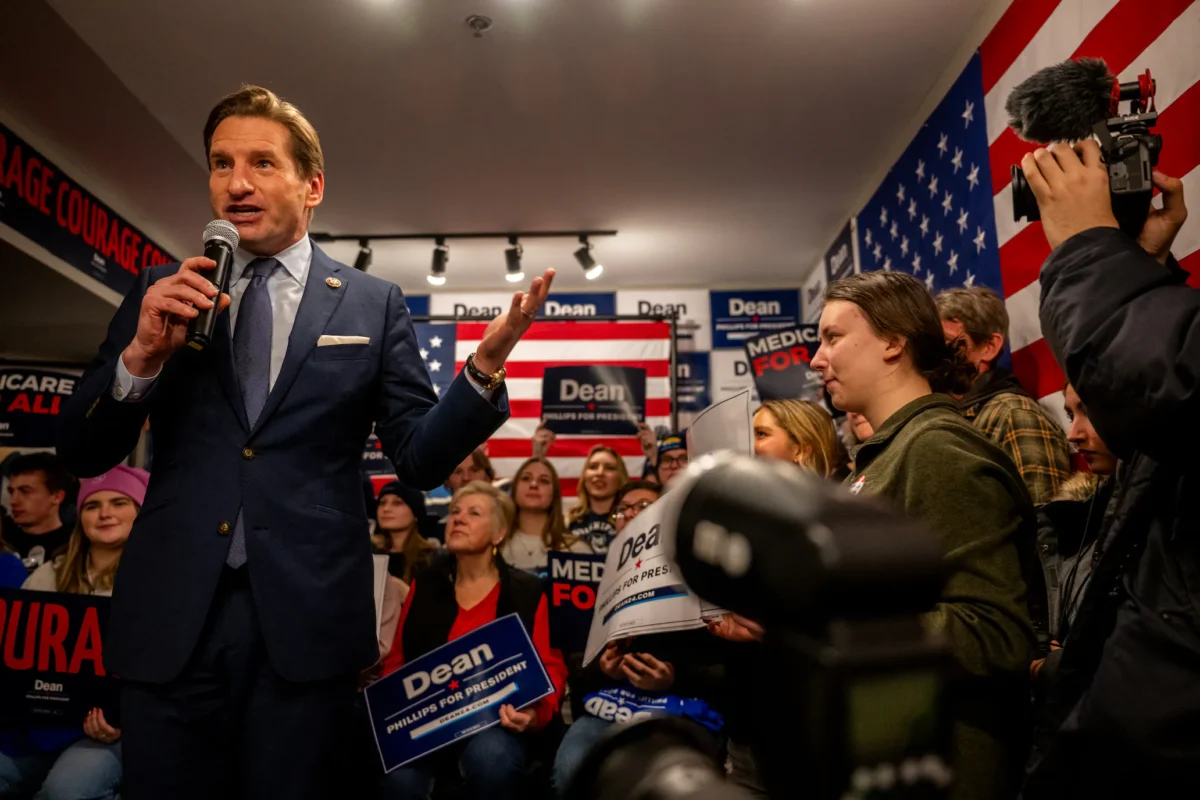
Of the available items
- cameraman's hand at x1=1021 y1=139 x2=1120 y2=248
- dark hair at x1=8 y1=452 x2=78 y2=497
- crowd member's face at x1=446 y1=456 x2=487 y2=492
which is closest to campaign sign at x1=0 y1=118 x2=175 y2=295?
dark hair at x1=8 y1=452 x2=78 y2=497

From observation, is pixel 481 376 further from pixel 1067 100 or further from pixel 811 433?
pixel 811 433

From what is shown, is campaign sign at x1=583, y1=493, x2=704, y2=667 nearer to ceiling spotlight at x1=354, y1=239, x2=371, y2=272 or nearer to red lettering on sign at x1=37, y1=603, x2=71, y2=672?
red lettering on sign at x1=37, y1=603, x2=71, y2=672

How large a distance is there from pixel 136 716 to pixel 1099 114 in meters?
1.56

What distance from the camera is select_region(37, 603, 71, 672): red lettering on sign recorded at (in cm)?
245

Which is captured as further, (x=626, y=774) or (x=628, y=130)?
(x=628, y=130)

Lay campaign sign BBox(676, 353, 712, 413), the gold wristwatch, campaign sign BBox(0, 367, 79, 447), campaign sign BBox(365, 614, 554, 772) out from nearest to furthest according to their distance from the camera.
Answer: the gold wristwatch, campaign sign BBox(365, 614, 554, 772), campaign sign BBox(0, 367, 79, 447), campaign sign BBox(676, 353, 712, 413)

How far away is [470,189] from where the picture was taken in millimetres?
5371

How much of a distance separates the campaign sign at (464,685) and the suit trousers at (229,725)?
146 cm

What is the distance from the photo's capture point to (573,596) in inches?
110

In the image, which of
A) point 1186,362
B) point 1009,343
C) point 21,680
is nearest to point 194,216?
point 21,680

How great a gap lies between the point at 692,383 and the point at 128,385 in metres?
6.32

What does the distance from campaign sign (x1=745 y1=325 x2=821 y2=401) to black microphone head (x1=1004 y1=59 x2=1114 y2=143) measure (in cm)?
346

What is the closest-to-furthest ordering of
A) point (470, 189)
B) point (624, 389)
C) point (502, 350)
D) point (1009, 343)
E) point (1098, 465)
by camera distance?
point (502, 350), point (1098, 465), point (1009, 343), point (470, 189), point (624, 389)

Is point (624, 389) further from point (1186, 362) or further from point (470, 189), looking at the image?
point (1186, 362)
